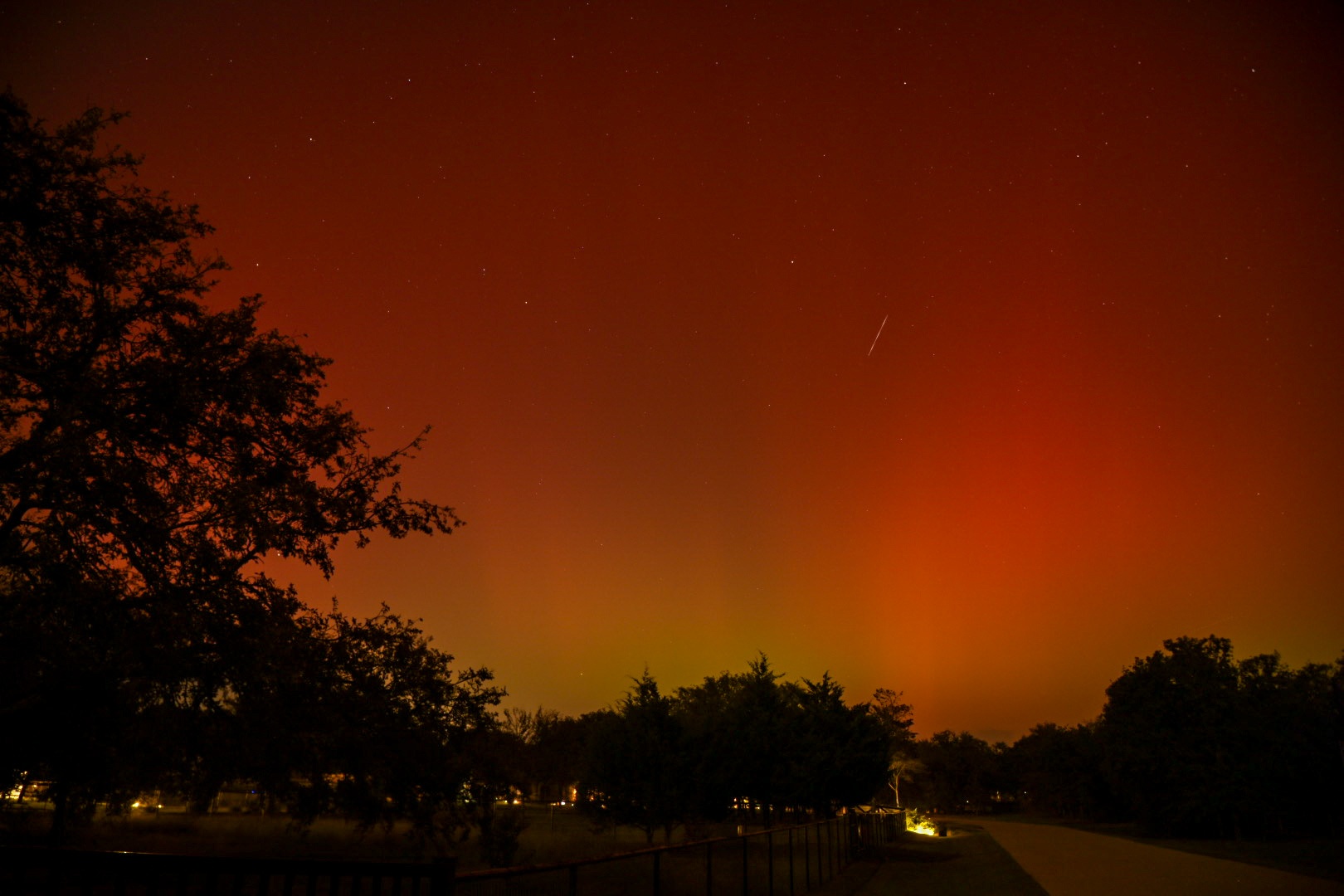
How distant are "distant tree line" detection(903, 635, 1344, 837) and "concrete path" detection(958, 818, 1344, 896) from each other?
21746mm

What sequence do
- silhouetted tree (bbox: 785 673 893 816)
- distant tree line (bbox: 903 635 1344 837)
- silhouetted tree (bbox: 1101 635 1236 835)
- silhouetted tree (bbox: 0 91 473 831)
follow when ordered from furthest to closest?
silhouetted tree (bbox: 1101 635 1236 835), distant tree line (bbox: 903 635 1344 837), silhouetted tree (bbox: 785 673 893 816), silhouetted tree (bbox: 0 91 473 831)

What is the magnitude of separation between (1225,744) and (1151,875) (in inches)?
1549

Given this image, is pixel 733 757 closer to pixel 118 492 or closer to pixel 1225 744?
pixel 118 492

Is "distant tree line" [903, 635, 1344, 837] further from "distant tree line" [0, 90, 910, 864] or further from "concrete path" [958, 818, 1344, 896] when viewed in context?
"distant tree line" [0, 90, 910, 864]

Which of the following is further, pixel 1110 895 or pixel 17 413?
pixel 1110 895

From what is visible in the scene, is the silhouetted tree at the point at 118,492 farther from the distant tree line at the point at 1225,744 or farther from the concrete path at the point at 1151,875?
the distant tree line at the point at 1225,744

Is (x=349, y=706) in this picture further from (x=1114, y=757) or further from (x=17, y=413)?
(x=1114, y=757)

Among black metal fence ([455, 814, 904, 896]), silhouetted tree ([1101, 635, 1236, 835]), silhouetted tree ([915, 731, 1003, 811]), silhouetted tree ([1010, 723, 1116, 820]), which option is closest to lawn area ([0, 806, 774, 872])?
black metal fence ([455, 814, 904, 896])

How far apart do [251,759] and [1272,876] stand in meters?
22.6

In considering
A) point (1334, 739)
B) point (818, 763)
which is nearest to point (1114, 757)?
point (1334, 739)

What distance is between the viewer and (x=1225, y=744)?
52.8m

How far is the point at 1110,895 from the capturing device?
1744cm

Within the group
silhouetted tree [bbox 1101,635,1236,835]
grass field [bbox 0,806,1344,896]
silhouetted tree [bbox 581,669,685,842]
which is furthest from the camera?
silhouetted tree [bbox 1101,635,1236,835]

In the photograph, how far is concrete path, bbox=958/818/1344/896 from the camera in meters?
17.6
